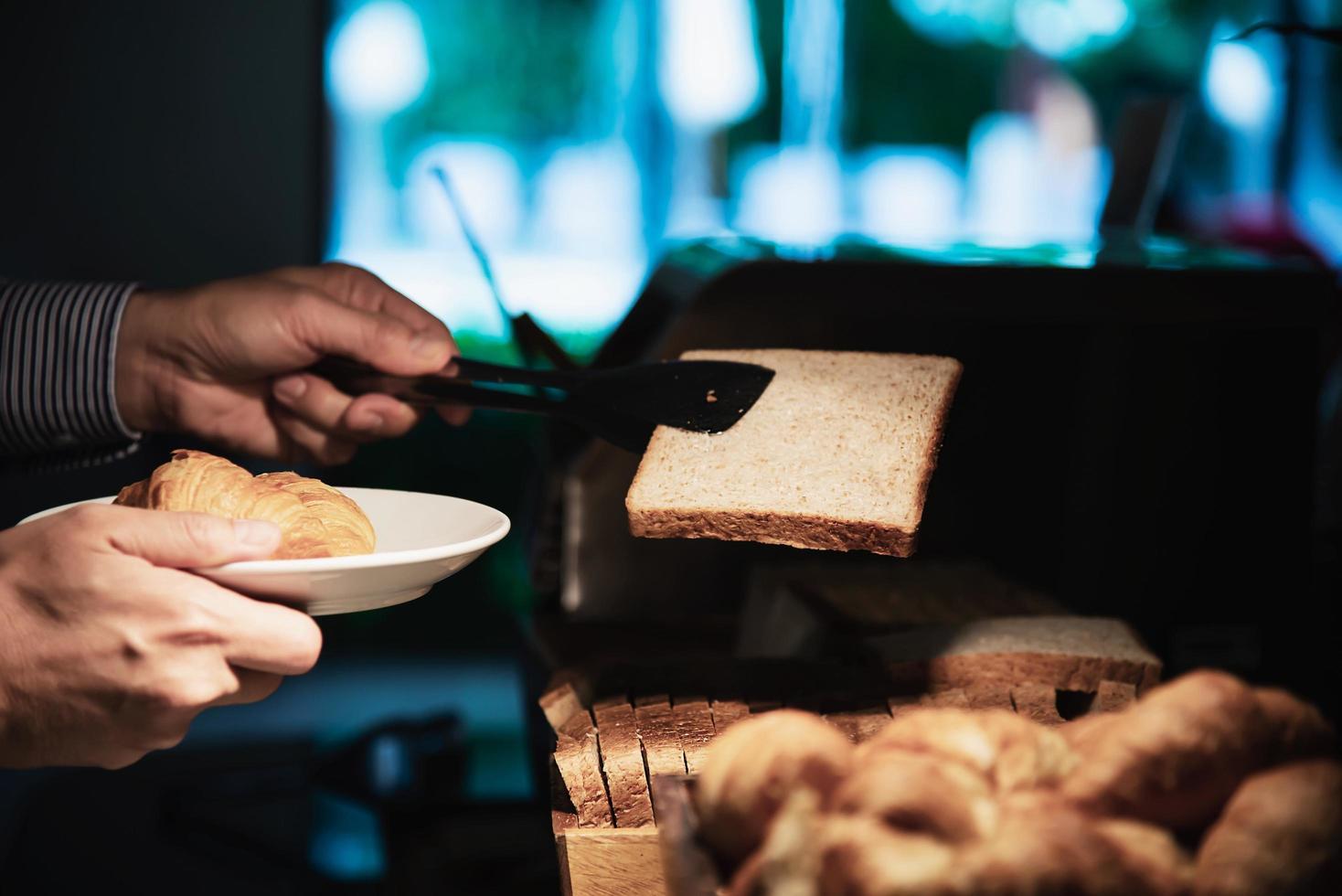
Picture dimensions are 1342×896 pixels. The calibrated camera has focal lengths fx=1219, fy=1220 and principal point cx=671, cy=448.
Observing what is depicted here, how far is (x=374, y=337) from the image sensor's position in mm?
1374

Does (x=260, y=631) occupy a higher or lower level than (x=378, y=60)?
lower

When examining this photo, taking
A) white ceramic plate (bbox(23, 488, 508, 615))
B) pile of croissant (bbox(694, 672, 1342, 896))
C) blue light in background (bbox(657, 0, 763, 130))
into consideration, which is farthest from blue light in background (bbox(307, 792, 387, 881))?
blue light in background (bbox(657, 0, 763, 130))

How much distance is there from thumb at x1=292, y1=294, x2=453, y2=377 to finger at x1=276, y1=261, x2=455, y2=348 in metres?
0.05

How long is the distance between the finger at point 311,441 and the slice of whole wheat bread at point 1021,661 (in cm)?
76

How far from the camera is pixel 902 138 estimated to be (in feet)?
12.2

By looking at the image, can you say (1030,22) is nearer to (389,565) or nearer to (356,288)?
(356,288)

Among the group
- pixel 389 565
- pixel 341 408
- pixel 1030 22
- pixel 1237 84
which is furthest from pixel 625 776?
pixel 1237 84

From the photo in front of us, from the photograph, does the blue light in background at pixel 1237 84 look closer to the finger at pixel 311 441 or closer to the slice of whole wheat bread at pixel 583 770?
the finger at pixel 311 441

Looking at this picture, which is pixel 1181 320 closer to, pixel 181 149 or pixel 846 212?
pixel 846 212

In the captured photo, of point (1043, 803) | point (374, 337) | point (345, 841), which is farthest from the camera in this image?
point (345, 841)

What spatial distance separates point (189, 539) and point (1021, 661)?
77 cm

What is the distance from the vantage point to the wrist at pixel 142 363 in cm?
152

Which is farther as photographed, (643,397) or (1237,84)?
(1237,84)

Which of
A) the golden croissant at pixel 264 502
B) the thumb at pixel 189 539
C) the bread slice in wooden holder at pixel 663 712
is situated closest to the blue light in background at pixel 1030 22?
the bread slice in wooden holder at pixel 663 712
